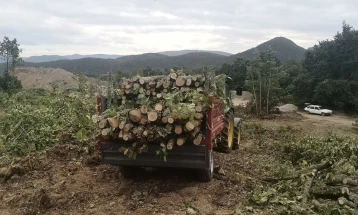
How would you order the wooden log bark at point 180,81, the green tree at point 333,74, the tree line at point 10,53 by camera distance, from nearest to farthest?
the wooden log bark at point 180,81 → the green tree at point 333,74 → the tree line at point 10,53

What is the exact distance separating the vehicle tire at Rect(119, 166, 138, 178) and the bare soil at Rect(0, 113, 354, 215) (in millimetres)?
109

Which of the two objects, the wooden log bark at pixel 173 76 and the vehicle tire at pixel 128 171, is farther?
the wooden log bark at pixel 173 76

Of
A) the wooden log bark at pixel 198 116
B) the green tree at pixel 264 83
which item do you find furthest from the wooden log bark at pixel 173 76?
the green tree at pixel 264 83

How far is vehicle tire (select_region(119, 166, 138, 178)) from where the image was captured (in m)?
6.52

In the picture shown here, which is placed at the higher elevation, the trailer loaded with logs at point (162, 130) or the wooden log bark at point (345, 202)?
→ the trailer loaded with logs at point (162, 130)

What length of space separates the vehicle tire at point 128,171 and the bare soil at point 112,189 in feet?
0.36

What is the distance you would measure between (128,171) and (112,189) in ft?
1.64

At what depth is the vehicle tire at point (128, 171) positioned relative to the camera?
6.52 metres

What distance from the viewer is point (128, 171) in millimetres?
6582

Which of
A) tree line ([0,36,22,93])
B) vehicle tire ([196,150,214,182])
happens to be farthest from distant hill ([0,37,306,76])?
vehicle tire ([196,150,214,182])

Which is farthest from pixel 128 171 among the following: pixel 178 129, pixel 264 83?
pixel 264 83

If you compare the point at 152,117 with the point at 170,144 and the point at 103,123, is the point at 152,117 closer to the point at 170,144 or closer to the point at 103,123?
the point at 170,144

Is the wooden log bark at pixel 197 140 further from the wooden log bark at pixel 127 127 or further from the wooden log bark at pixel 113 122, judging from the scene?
the wooden log bark at pixel 113 122

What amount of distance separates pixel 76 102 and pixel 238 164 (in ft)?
22.2
